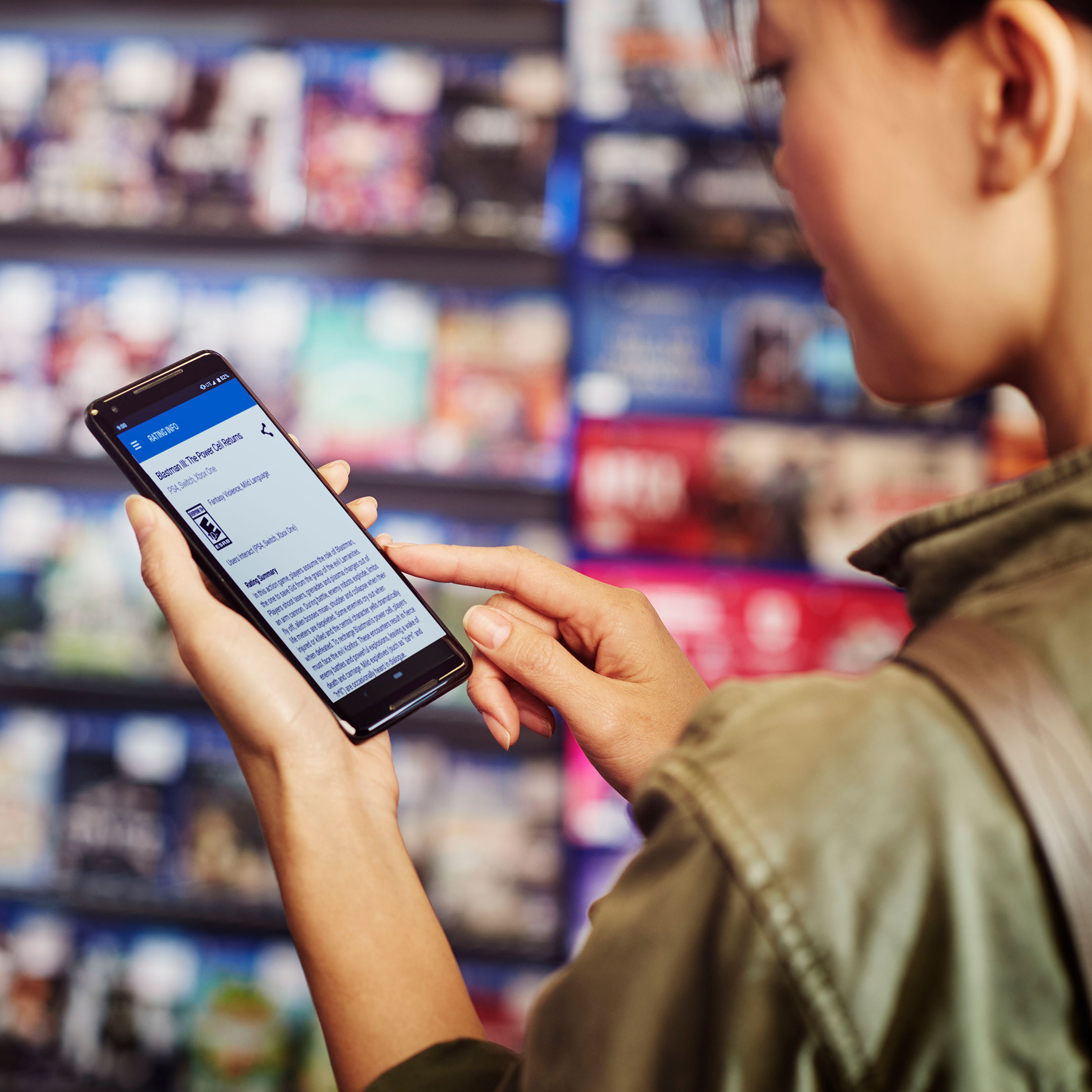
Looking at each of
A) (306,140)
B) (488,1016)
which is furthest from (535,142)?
(488,1016)

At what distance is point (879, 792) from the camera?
0.31m

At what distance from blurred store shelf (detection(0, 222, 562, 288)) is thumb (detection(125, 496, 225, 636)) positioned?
3.79ft

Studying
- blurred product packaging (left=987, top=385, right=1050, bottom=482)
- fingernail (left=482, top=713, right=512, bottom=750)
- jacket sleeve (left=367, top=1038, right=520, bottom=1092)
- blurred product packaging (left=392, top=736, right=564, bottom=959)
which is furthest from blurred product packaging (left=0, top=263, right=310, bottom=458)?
jacket sleeve (left=367, top=1038, right=520, bottom=1092)

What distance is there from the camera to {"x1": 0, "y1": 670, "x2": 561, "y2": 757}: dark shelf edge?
5.65 ft

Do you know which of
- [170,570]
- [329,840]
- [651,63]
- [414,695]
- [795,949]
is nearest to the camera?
[795,949]

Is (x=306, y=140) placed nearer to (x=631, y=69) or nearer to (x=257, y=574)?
(x=631, y=69)

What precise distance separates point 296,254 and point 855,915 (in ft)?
5.77

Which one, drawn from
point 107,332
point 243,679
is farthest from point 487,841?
point 107,332

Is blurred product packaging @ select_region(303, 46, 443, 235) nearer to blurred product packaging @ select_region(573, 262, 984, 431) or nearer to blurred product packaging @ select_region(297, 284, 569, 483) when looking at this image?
blurred product packaging @ select_region(297, 284, 569, 483)

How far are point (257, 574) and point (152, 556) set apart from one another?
0.35ft

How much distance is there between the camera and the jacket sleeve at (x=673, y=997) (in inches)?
12.1

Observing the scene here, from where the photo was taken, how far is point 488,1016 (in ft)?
5.69

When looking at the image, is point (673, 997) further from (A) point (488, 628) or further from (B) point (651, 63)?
(B) point (651, 63)

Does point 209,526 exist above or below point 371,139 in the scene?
below
